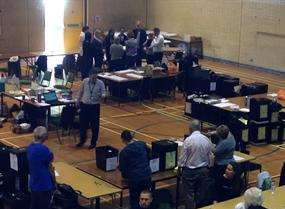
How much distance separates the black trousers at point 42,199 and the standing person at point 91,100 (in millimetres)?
4674

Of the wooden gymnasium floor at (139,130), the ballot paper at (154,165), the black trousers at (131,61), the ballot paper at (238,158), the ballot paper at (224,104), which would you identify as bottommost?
the wooden gymnasium floor at (139,130)

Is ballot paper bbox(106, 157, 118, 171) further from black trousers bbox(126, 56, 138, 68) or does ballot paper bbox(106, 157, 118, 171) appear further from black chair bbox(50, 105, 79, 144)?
black trousers bbox(126, 56, 138, 68)

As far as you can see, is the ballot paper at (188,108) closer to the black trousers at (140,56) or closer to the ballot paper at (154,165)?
the black trousers at (140,56)

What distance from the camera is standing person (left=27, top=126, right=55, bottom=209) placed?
949cm

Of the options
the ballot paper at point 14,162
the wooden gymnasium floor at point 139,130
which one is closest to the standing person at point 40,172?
the ballot paper at point 14,162

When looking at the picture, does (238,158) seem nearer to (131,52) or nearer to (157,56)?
(131,52)

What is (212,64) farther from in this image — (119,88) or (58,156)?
(58,156)

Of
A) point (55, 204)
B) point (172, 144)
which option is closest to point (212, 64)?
point (172, 144)

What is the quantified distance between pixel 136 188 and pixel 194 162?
1.06 metres

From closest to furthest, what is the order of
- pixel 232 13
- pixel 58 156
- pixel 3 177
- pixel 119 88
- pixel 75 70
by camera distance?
1. pixel 3 177
2. pixel 58 156
3. pixel 119 88
4. pixel 75 70
5. pixel 232 13

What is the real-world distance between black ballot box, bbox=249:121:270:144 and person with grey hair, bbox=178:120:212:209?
5.05m

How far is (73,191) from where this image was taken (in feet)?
32.5

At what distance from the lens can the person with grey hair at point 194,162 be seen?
34.9 feet

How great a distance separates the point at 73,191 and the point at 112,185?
2.29ft
